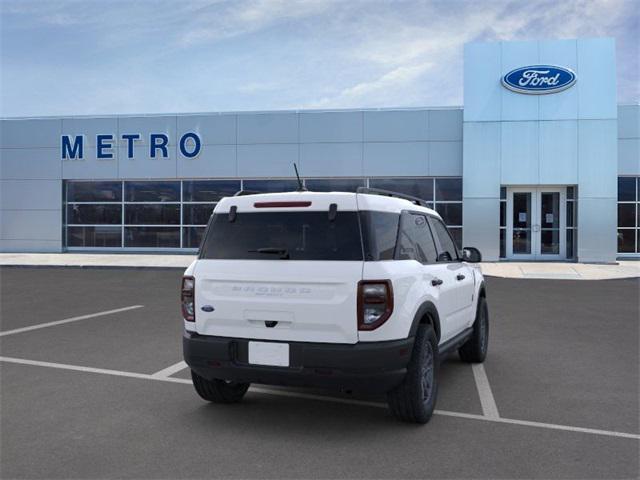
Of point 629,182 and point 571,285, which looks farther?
point 629,182

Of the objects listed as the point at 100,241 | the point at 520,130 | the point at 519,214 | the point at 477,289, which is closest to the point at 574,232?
the point at 519,214

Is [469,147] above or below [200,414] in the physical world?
above

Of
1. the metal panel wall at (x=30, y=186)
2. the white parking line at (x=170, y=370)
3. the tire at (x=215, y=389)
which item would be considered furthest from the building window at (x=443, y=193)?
the tire at (x=215, y=389)

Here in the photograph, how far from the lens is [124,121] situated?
24.5 m

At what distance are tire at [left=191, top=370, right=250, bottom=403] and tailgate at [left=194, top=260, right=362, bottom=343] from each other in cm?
61

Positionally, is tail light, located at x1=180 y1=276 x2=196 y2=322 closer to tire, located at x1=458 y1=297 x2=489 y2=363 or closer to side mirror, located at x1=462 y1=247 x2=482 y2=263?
side mirror, located at x1=462 y1=247 x2=482 y2=263

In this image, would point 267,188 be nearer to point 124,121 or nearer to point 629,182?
point 124,121

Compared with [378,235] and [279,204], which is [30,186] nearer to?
[279,204]

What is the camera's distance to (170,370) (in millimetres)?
6461

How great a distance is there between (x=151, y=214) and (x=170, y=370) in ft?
64.4

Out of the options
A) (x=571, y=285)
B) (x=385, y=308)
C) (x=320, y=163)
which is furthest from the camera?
(x=320, y=163)

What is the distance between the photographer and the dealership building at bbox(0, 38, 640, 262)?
2127 centimetres

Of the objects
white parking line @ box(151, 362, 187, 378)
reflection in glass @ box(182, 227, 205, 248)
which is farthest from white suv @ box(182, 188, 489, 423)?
reflection in glass @ box(182, 227, 205, 248)

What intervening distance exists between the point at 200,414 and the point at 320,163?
1887 cm
